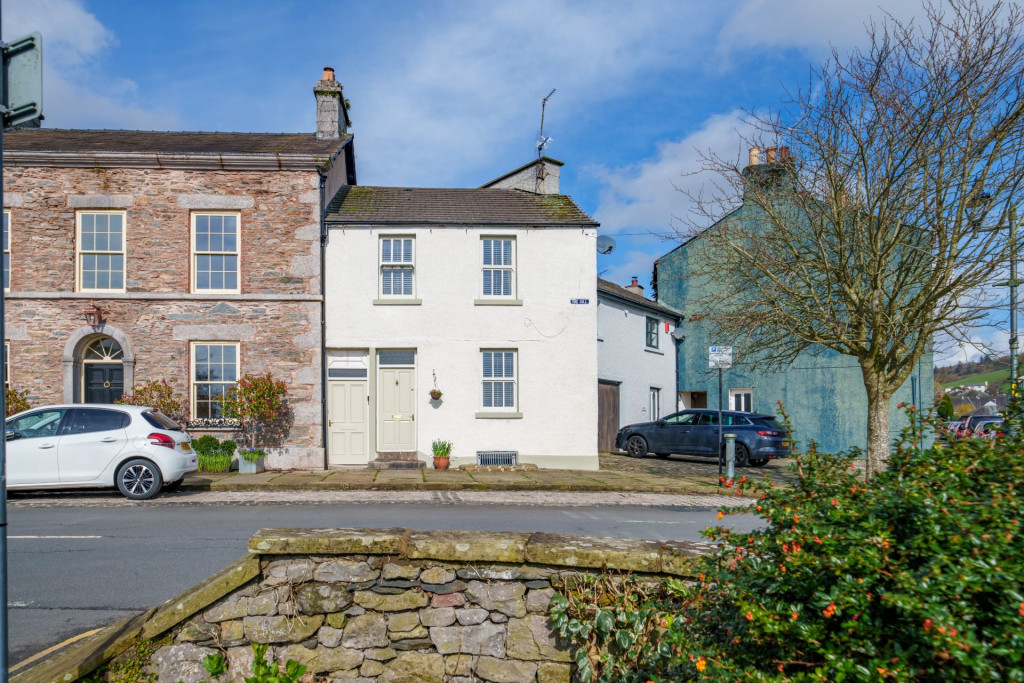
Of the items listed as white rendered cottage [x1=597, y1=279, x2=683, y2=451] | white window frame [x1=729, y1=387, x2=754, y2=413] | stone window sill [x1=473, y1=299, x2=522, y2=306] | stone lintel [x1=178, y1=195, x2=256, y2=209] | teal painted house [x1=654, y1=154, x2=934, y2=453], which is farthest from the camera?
white window frame [x1=729, y1=387, x2=754, y2=413]

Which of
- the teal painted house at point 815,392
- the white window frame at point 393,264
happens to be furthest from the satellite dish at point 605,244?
the white window frame at point 393,264

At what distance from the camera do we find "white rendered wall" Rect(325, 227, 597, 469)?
678 inches

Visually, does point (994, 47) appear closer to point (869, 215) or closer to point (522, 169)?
point (869, 215)

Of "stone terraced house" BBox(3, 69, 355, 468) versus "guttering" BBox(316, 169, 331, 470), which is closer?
"stone terraced house" BBox(3, 69, 355, 468)

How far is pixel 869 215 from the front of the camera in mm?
13008

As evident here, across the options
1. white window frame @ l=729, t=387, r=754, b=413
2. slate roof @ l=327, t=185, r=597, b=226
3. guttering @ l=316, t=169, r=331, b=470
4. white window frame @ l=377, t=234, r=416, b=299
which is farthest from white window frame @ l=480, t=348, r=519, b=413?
white window frame @ l=729, t=387, r=754, b=413

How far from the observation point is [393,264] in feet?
57.1

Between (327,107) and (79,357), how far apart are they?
354 inches

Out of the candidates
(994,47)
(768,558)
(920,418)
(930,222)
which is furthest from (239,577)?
(994,47)

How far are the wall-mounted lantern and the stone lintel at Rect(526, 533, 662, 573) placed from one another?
49.5 feet

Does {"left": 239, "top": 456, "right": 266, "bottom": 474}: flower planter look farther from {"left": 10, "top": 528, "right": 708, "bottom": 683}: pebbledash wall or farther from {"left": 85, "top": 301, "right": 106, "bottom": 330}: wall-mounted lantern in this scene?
{"left": 10, "top": 528, "right": 708, "bottom": 683}: pebbledash wall

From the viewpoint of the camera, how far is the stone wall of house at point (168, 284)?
16156mm

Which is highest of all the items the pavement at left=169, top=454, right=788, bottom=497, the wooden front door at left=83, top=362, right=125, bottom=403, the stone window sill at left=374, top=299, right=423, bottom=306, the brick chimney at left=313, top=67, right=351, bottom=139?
the brick chimney at left=313, top=67, right=351, bottom=139

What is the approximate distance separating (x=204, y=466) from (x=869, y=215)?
14.7 m
